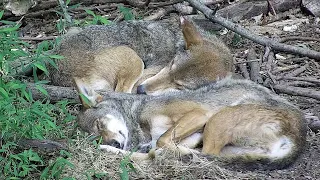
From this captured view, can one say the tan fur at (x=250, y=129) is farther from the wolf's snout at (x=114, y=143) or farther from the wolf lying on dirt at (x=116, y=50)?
the wolf lying on dirt at (x=116, y=50)

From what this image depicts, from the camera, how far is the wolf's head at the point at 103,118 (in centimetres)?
734

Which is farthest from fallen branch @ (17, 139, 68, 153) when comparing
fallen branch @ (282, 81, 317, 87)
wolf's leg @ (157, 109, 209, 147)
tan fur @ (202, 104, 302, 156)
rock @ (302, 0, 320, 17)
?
rock @ (302, 0, 320, 17)

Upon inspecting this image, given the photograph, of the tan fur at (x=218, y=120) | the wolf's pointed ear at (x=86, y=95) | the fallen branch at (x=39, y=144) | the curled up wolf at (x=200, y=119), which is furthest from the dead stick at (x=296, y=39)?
the fallen branch at (x=39, y=144)

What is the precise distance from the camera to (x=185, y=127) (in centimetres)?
712

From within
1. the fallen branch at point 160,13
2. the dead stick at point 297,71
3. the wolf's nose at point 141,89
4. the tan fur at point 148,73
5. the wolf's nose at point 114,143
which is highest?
the wolf's nose at point 114,143

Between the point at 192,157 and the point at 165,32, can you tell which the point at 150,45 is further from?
the point at 192,157

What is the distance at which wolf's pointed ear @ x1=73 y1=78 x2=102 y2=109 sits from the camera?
7596 mm

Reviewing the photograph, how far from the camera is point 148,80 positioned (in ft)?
27.9

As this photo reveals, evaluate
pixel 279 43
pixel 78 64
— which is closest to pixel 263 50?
pixel 279 43

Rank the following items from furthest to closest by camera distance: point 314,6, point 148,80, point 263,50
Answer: point 314,6, point 263,50, point 148,80

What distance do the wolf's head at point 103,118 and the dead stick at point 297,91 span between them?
2.16 meters

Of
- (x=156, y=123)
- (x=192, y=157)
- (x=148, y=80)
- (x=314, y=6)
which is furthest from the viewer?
(x=314, y=6)

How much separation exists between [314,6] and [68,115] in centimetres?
520

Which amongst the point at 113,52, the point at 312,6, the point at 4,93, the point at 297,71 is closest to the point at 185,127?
the point at 4,93
